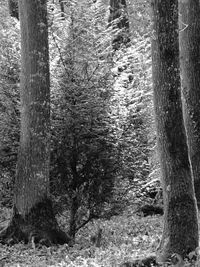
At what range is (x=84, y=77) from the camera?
11.0 m

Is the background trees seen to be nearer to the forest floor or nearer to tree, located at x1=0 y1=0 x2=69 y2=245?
the forest floor

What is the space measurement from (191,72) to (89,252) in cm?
492

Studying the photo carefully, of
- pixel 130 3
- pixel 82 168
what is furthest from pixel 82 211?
pixel 130 3

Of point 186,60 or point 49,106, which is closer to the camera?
point 49,106

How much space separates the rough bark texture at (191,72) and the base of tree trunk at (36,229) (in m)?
3.40

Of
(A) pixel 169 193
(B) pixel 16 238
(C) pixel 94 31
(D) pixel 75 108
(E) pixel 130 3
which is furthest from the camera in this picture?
(E) pixel 130 3

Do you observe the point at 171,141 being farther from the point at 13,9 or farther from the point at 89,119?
the point at 13,9

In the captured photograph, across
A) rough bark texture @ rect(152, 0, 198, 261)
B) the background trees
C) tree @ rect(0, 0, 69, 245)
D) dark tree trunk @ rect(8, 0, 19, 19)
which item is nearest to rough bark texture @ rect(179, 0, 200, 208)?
the background trees

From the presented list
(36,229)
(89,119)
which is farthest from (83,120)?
(36,229)

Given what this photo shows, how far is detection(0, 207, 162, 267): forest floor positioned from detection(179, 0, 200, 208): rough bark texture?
221 centimetres

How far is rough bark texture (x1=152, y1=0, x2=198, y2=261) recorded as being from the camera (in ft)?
23.0

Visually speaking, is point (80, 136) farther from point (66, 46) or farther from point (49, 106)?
point (66, 46)

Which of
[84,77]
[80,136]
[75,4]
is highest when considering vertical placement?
[75,4]

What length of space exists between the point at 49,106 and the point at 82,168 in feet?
5.86
